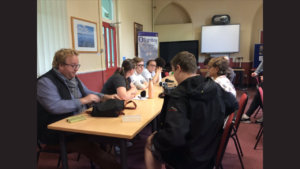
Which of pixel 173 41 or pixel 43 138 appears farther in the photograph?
pixel 173 41

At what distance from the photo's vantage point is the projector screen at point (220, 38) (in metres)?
6.79

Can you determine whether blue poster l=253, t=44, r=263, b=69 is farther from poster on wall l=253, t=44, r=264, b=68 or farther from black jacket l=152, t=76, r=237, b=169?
black jacket l=152, t=76, r=237, b=169

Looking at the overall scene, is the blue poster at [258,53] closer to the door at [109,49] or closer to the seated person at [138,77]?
the door at [109,49]

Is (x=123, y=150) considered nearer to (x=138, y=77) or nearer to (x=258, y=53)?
(x=138, y=77)

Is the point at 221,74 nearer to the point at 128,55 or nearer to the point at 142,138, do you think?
the point at 142,138

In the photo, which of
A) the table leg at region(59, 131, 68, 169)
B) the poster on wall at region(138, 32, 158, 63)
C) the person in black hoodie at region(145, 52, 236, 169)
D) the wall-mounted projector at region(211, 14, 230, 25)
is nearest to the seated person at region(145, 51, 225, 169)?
the person in black hoodie at region(145, 52, 236, 169)

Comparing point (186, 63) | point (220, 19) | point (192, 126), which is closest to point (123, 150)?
point (192, 126)

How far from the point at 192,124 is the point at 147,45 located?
5.22 metres

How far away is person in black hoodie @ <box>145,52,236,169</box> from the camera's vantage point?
118 cm

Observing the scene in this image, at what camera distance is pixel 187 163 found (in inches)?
48.3

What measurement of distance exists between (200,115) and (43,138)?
1251 mm
